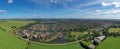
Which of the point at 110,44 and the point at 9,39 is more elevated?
the point at 9,39

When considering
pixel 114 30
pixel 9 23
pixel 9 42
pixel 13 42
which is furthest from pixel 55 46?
pixel 114 30

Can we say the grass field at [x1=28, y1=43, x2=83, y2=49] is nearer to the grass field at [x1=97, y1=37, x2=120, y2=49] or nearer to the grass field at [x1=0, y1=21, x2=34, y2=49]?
the grass field at [x1=0, y1=21, x2=34, y2=49]

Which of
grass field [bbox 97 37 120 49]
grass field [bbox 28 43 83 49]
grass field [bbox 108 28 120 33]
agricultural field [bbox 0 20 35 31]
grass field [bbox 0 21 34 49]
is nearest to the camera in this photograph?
grass field [bbox 0 21 34 49]

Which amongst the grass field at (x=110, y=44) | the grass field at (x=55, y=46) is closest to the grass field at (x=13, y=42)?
the grass field at (x=55, y=46)

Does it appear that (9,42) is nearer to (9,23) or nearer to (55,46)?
(9,23)

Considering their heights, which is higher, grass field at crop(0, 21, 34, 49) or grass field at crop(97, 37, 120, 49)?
grass field at crop(0, 21, 34, 49)

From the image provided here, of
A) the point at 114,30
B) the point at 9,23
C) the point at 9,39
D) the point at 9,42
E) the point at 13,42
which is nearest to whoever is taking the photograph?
the point at 9,42

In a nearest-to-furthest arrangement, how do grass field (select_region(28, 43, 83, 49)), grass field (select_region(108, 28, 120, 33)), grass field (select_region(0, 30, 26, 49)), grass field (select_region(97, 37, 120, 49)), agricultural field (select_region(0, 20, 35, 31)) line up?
grass field (select_region(0, 30, 26, 49))
grass field (select_region(28, 43, 83, 49))
grass field (select_region(97, 37, 120, 49))
agricultural field (select_region(0, 20, 35, 31))
grass field (select_region(108, 28, 120, 33))

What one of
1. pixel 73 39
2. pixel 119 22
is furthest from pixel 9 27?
pixel 119 22

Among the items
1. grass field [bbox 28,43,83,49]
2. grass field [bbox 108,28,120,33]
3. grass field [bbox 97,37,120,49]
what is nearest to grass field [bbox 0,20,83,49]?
grass field [bbox 28,43,83,49]

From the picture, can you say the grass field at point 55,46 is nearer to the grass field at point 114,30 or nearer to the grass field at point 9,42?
the grass field at point 9,42

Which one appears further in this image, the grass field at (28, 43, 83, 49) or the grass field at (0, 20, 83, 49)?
the grass field at (28, 43, 83, 49)

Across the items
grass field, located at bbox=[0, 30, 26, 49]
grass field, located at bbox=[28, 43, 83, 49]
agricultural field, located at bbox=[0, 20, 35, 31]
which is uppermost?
agricultural field, located at bbox=[0, 20, 35, 31]

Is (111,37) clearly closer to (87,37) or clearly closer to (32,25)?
(87,37)
